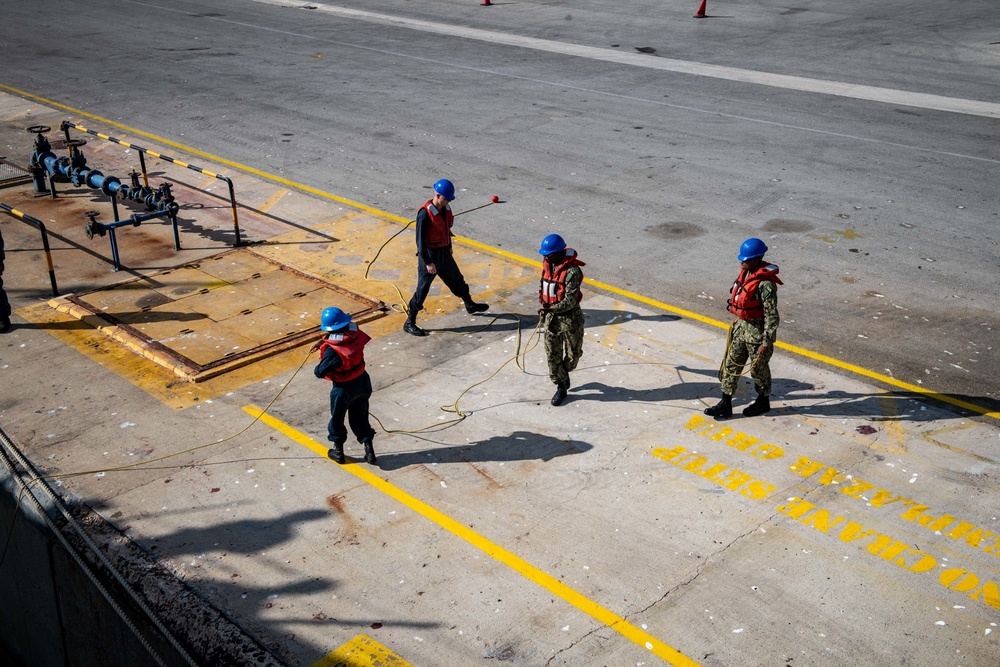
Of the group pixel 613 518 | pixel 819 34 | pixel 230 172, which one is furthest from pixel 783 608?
pixel 819 34

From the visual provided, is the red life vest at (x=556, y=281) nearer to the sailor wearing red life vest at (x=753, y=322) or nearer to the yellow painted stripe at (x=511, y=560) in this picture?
the sailor wearing red life vest at (x=753, y=322)

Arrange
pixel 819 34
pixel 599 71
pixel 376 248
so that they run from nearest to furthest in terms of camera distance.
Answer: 1. pixel 376 248
2. pixel 599 71
3. pixel 819 34

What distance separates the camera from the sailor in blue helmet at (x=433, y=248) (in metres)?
10.5

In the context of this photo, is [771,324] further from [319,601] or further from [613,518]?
[319,601]

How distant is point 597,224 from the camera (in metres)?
14.6

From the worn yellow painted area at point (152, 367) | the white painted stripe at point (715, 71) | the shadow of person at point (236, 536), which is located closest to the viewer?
the shadow of person at point (236, 536)

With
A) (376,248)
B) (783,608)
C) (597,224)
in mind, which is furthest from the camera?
(597,224)

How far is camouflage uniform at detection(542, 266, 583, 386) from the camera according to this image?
909cm

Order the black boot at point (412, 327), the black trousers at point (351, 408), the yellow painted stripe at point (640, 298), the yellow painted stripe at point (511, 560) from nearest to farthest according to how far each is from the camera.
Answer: the yellow painted stripe at point (511, 560)
the black trousers at point (351, 408)
the yellow painted stripe at point (640, 298)
the black boot at point (412, 327)

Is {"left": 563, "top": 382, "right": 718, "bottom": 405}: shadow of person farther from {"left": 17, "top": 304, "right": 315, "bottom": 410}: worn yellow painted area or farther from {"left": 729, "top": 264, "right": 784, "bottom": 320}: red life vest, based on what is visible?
{"left": 17, "top": 304, "right": 315, "bottom": 410}: worn yellow painted area

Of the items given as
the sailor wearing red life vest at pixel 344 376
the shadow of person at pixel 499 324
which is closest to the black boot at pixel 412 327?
the shadow of person at pixel 499 324

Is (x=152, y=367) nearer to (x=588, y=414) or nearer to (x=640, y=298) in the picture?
(x=588, y=414)

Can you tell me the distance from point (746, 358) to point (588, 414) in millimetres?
1673

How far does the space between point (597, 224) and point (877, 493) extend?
744cm
